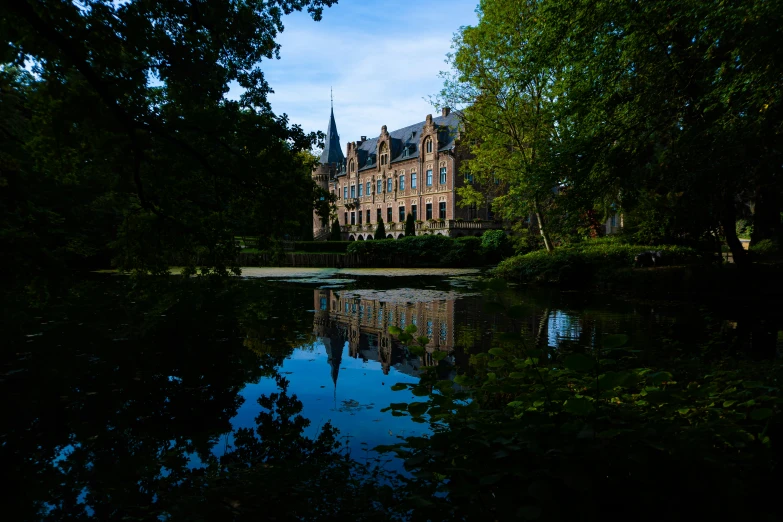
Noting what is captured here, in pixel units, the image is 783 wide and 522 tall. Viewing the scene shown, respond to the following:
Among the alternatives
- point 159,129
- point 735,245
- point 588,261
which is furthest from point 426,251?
point 159,129

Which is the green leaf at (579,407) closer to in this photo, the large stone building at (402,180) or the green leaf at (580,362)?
the green leaf at (580,362)

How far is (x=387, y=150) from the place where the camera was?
51.9 metres

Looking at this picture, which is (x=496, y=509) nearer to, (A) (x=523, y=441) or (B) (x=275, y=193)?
(A) (x=523, y=441)

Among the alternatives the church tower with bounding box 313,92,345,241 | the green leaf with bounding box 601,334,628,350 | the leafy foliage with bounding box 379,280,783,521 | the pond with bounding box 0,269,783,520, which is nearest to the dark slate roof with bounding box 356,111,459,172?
the church tower with bounding box 313,92,345,241

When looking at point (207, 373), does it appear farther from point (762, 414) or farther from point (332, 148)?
point (332, 148)

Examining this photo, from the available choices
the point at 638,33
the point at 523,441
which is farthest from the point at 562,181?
the point at 523,441

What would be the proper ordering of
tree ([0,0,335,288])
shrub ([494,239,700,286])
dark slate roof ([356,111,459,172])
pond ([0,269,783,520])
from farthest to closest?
1. dark slate roof ([356,111,459,172])
2. shrub ([494,239,700,286])
3. tree ([0,0,335,288])
4. pond ([0,269,783,520])

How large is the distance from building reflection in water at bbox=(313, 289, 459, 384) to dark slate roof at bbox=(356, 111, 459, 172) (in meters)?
34.8

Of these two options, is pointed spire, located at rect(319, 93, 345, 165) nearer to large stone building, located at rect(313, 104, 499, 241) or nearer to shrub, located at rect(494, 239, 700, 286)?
large stone building, located at rect(313, 104, 499, 241)

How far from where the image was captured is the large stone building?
44.3 meters

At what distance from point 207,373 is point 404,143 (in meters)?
48.2

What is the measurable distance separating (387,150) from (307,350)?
46857 millimetres

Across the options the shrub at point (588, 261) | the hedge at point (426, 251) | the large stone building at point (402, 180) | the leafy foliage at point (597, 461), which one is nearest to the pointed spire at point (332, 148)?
the large stone building at point (402, 180)

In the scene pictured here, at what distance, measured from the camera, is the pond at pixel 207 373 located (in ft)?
10.6
